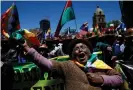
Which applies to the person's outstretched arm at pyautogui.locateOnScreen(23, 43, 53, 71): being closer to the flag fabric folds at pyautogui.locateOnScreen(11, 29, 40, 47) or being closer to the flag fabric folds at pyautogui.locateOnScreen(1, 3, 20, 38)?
the flag fabric folds at pyautogui.locateOnScreen(11, 29, 40, 47)

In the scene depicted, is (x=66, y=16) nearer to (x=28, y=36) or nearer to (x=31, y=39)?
(x=31, y=39)

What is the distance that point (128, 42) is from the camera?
6.11m

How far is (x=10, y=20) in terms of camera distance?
714 centimetres

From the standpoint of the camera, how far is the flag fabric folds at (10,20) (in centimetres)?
606

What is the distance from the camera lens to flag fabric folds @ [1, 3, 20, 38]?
6.06 metres

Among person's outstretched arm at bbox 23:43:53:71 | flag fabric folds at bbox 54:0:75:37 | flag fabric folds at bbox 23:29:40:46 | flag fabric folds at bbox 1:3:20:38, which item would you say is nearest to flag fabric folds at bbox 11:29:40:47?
flag fabric folds at bbox 23:29:40:46

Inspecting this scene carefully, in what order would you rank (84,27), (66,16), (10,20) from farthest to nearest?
(84,27)
(66,16)
(10,20)

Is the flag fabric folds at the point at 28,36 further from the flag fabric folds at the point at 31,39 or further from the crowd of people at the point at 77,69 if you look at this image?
the crowd of people at the point at 77,69

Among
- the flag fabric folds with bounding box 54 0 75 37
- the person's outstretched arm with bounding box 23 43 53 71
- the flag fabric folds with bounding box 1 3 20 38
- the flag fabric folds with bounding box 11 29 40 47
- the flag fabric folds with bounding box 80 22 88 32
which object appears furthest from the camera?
the flag fabric folds with bounding box 80 22 88 32

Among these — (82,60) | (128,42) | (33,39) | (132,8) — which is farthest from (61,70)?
(132,8)

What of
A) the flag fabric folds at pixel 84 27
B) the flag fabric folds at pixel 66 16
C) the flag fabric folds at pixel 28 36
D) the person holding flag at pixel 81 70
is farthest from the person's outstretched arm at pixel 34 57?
the flag fabric folds at pixel 84 27

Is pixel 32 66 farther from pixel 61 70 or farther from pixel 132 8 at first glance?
pixel 132 8

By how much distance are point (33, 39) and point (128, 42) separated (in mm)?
1951

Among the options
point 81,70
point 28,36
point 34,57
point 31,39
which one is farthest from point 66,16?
point 34,57
